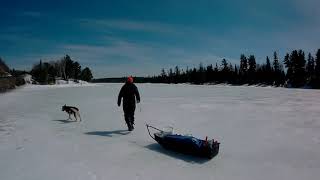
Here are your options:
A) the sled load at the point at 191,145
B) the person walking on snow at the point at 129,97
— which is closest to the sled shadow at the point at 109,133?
the person walking on snow at the point at 129,97

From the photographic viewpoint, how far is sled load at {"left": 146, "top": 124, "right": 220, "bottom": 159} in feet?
24.3

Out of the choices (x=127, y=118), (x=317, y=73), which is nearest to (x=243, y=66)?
(x=317, y=73)

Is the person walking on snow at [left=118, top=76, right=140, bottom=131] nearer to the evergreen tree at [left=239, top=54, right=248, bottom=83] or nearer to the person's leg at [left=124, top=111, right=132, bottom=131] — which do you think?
the person's leg at [left=124, top=111, right=132, bottom=131]

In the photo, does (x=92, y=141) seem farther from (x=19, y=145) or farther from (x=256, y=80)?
(x=256, y=80)

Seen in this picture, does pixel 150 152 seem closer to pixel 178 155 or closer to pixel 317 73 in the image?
pixel 178 155

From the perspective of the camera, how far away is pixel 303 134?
10430 millimetres

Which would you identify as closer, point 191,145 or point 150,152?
point 191,145

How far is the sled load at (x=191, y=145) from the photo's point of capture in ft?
24.3

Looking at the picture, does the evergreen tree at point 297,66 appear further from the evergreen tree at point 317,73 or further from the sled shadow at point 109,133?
the sled shadow at point 109,133

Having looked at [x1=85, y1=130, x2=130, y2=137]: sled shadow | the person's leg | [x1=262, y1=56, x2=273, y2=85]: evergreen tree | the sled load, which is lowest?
[x1=85, y1=130, x2=130, y2=137]: sled shadow

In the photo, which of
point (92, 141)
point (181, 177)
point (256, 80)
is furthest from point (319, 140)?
point (256, 80)

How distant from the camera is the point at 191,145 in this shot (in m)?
7.68

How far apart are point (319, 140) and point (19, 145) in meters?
8.95

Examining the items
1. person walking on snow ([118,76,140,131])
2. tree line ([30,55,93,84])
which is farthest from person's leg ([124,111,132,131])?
tree line ([30,55,93,84])
